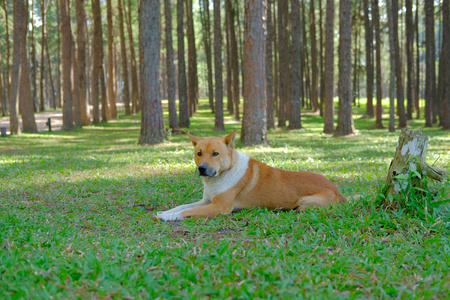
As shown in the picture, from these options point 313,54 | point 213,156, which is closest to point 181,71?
point 313,54

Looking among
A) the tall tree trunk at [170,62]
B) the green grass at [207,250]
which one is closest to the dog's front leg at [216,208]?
the green grass at [207,250]

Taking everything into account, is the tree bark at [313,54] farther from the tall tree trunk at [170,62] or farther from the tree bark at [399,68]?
the tall tree trunk at [170,62]

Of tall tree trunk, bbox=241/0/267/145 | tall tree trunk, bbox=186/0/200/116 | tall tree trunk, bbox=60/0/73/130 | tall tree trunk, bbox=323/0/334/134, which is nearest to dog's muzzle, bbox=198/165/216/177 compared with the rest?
tall tree trunk, bbox=241/0/267/145

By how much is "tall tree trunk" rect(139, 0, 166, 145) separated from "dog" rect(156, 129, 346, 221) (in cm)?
1008

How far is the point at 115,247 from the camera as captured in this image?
160 inches

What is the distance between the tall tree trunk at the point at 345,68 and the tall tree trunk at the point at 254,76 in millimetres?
6470

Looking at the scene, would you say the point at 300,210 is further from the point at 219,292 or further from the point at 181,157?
the point at 181,157

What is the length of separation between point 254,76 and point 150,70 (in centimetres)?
404

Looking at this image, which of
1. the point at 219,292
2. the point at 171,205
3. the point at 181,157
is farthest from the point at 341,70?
the point at 219,292

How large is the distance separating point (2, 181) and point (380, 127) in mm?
21661

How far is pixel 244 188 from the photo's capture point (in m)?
5.61

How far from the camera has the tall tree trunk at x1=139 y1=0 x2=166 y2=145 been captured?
15094mm

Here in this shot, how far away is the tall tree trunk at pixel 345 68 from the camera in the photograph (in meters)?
18.8

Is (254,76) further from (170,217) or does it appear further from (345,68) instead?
(170,217)
